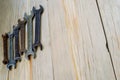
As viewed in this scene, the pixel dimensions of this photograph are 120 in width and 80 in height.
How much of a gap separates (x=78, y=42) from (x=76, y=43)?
0.01 m

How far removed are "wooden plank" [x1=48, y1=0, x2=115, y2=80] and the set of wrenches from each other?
9 cm

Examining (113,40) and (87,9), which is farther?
(87,9)

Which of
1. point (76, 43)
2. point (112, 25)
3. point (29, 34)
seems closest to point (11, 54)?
point (29, 34)

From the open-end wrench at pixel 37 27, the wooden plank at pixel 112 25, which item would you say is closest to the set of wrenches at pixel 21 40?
the open-end wrench at pixel 37 27

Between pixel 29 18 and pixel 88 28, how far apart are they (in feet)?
1.38

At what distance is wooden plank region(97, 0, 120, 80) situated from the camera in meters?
0.61

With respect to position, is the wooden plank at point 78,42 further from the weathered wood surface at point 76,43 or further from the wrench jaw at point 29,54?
the wrench jaw at point 29,54

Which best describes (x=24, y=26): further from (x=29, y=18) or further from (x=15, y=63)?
(x=15, y=63)

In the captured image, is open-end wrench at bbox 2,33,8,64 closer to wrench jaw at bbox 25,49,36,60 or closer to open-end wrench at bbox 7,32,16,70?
open-end wrench at bbox 7,32,16,70

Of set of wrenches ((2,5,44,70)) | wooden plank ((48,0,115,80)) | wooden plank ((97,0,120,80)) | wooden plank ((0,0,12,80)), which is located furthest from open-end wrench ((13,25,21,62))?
wooden plank ((97,0,120,80))

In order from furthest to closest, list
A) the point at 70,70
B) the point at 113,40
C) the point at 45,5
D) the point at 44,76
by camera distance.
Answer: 1. the point at 45,5
2. the point at 44,76
3. the point at 70,70
4. the point at 113,40

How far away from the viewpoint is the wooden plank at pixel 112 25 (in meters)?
0.61

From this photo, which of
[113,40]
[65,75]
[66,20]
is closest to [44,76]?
[65,75]

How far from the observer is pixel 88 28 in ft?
2.41
